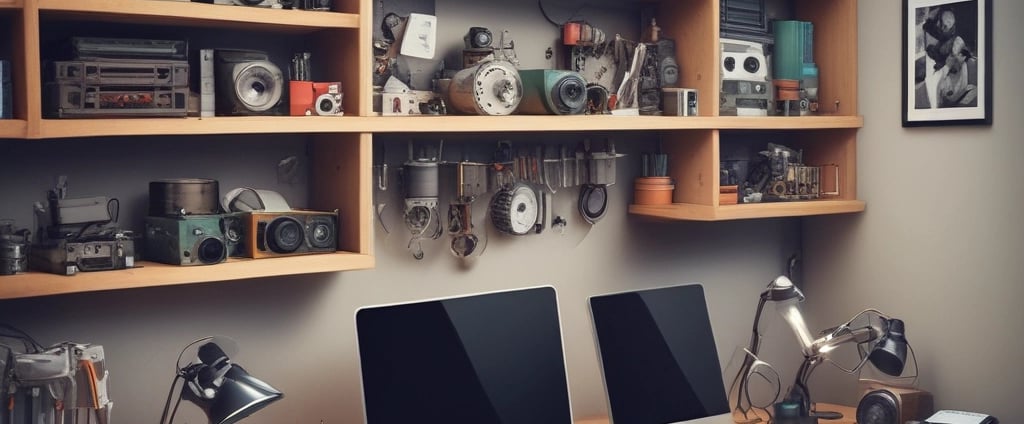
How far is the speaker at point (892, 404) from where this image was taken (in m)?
3.14

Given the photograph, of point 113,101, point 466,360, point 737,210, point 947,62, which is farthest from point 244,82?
point 947,62

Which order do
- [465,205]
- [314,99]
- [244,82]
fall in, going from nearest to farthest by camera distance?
[244,82]
[314,99]
[465,205]

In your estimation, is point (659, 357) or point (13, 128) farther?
point (659, 357)

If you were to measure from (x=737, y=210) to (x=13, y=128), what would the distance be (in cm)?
204

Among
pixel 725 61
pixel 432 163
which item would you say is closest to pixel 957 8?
pixel 725 61

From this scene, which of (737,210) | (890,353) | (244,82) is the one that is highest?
(244,82)

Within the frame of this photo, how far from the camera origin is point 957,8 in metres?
3.24

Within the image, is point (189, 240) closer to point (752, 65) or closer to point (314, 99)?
point (314, 99)

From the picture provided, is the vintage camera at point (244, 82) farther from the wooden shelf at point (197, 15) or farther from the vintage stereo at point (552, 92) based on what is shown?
the vintage stereo at point (552, 92)

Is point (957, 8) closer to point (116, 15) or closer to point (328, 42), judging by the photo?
point (328, 42)

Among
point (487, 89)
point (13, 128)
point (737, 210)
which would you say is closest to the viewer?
point (13, 128)

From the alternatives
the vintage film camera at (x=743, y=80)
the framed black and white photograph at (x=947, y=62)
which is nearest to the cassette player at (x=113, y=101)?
the vintage film camera at (x=743, y=80)

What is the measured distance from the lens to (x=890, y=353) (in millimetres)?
3096

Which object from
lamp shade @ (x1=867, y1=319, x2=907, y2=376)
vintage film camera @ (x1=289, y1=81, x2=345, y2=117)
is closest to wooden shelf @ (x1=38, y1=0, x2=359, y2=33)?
vintage film camera @ (x1=289, y1=81, x2=345, y2=117)
